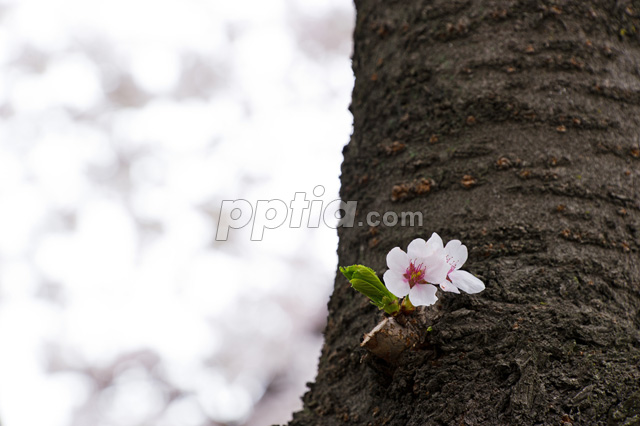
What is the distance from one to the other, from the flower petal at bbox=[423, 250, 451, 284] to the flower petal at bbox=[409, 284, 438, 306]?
0.05 ft

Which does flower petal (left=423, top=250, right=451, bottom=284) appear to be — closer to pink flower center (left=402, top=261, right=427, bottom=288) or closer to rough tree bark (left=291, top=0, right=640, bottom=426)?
pink flower center (left=402, top=261, right=427, bottom=288)

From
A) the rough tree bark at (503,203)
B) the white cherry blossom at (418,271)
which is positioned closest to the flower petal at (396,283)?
the white cherry blossom at (418,271)

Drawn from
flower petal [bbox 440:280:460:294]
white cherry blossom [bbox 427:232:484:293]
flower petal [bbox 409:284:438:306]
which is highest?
white cherry blossom [bbox 427:232:484:293]

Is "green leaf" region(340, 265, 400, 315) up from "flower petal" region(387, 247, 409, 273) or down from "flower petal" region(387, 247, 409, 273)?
down

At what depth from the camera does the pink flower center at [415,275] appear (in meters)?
0.80

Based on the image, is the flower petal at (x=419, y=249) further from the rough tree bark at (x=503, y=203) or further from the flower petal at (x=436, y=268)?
the rough tree bark at (x=503, y=203)

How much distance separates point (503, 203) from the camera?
1008mm

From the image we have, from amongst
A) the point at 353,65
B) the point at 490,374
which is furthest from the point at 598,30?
the point at 490,374

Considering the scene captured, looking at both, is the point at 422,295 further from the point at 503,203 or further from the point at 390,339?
the point at 503,203

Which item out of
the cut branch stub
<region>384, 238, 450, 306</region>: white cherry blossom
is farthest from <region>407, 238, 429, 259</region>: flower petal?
the cut branch stub

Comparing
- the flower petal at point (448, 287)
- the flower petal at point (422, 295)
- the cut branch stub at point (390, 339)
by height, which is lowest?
the cut branch stub at point (390, 339)

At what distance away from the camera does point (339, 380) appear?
3.33ft

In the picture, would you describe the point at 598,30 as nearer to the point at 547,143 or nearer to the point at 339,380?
the point at 547,143

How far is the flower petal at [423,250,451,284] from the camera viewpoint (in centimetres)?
80
